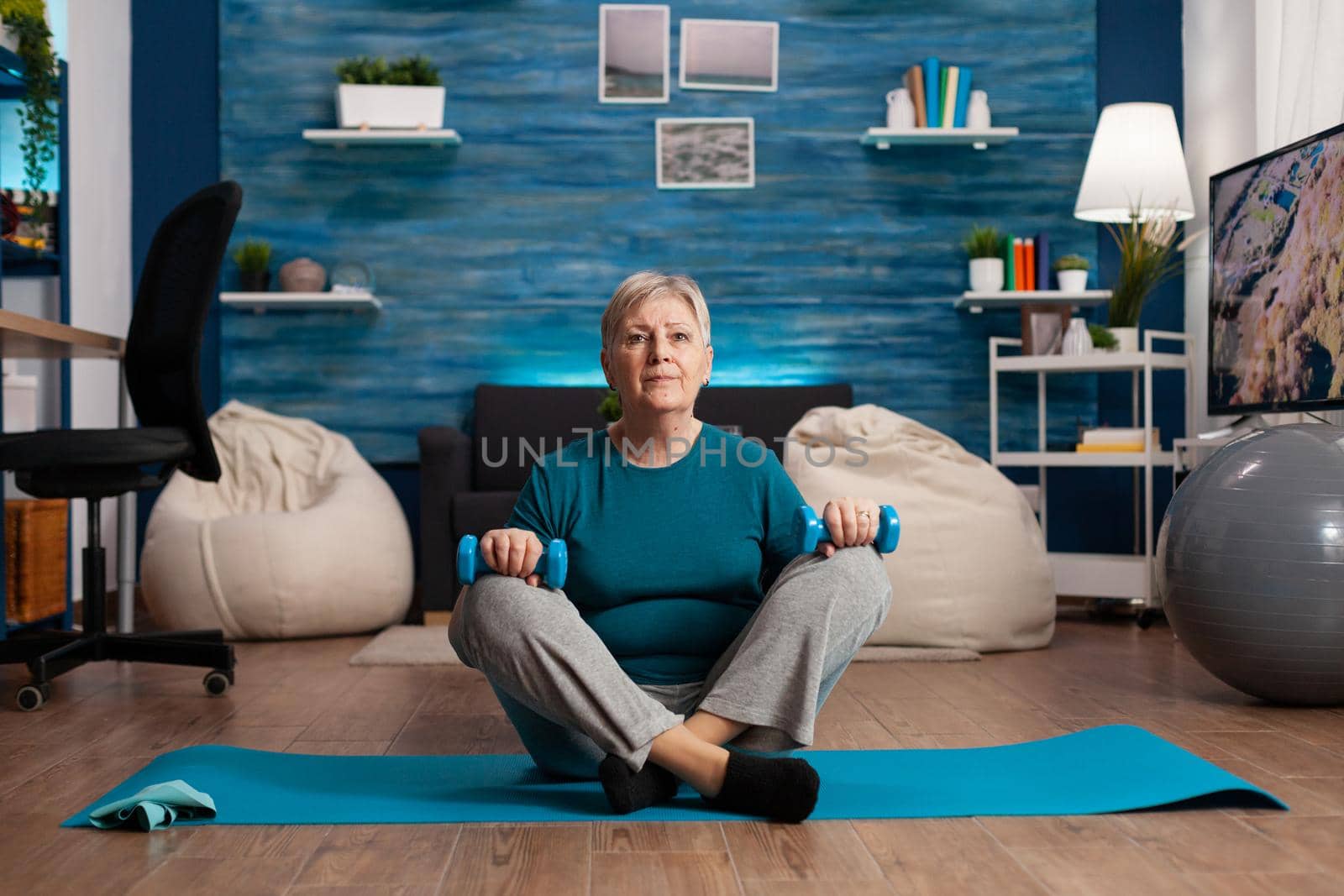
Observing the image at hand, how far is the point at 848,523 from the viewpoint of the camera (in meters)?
1.80

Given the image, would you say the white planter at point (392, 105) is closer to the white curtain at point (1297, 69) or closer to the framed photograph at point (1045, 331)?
the framed photograph at point (1045, 331)

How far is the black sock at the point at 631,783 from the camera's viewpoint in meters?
1.73

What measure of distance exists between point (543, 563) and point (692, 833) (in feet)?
1.38

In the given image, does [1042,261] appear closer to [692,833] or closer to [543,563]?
[543,563]

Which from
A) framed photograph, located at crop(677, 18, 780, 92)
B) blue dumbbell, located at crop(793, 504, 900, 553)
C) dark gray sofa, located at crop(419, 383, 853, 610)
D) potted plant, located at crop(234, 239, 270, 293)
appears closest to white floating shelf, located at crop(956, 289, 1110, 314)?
dark gray sofa, located at crop(419, 383, 853, 610)

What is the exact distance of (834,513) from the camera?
1797mm

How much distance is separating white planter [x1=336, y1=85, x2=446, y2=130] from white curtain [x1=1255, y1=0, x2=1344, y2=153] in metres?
2.83

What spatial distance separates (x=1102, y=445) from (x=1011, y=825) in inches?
107

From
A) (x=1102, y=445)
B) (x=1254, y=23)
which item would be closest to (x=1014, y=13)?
(x=1254, y=23)

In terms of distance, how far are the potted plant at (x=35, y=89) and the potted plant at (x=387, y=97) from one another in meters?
1.18

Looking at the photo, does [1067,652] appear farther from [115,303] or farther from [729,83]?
[115,303]

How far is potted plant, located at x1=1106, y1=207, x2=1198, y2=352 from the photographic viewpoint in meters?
4.30

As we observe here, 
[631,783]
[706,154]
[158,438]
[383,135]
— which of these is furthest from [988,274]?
[631,783]

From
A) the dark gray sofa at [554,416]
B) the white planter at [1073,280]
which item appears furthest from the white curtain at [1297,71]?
the dark gray sofa at [554,416]
